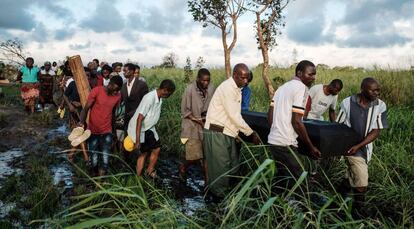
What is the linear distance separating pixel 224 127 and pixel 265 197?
841mm

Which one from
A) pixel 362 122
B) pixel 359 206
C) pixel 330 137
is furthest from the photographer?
pixel 359 206

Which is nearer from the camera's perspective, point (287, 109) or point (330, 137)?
point (287, 109)

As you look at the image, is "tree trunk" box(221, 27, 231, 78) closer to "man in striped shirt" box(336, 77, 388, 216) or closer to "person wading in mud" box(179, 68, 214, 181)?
"person wading in mud" box(179, 68, 214, 181)

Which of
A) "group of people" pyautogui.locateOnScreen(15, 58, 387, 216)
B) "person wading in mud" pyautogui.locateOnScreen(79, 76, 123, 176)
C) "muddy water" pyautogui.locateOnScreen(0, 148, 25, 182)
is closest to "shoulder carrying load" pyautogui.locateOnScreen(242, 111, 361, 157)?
"group of people" pyautogui.locateOnScreen(15, 58, 387, 216)

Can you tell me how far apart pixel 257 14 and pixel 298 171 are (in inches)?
437

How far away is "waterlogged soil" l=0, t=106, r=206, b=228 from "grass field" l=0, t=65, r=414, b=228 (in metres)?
0.27

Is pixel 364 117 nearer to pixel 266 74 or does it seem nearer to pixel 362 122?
pixel 362 122

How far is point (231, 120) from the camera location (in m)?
4.41

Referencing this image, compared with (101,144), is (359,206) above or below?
below

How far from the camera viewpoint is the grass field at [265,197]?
2.22 m

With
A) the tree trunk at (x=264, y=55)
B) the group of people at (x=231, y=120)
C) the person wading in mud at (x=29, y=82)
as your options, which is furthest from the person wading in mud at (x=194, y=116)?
the person wading in mud at (x=29, y=82)

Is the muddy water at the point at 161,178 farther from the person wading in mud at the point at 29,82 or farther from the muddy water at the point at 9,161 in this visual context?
the person wading in mud at the point at 29,82

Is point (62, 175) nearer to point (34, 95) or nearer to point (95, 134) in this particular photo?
point (95, 134)

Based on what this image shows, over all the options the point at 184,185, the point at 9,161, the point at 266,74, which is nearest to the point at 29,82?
the point at 9,161
